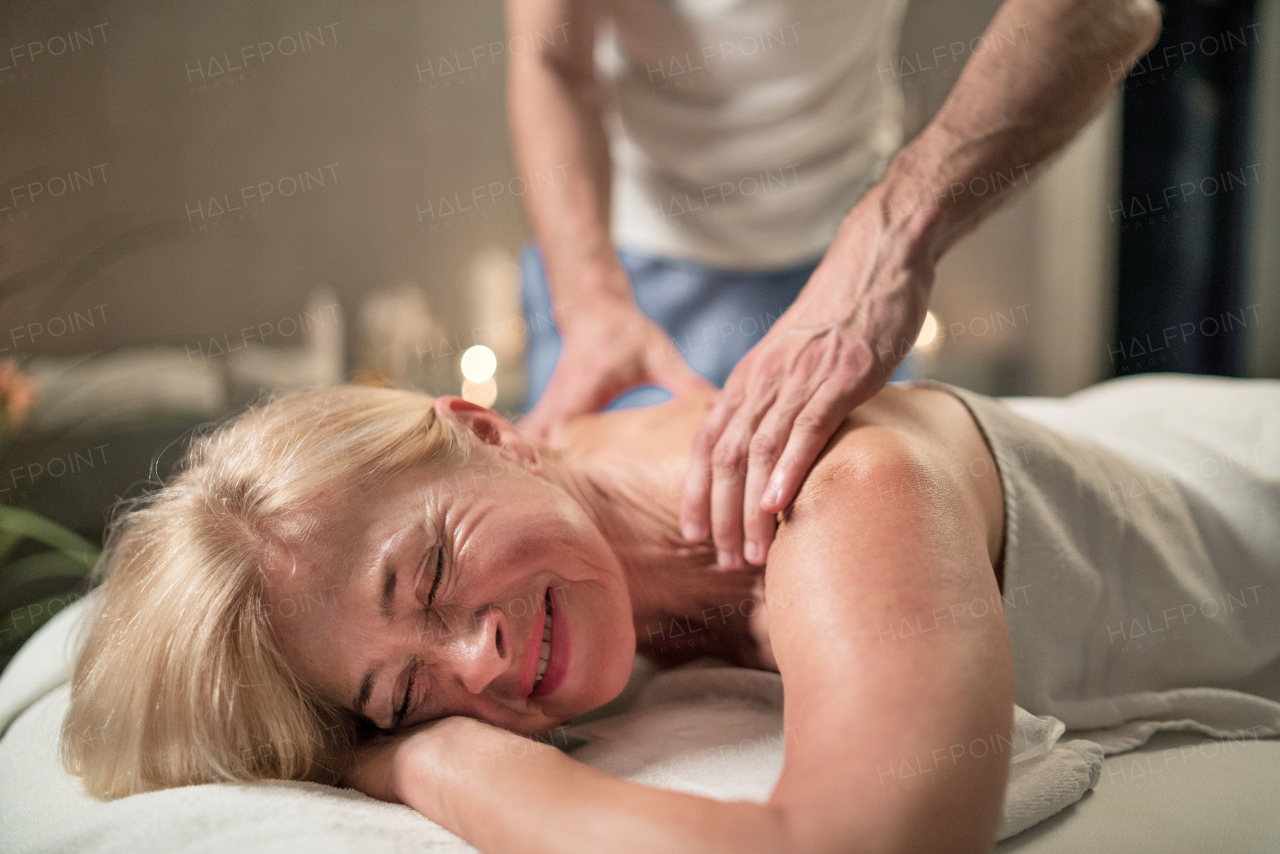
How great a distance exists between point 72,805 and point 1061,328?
4.77 meters

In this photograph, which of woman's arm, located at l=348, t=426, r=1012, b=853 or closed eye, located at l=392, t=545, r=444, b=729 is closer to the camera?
woman's arm, located at l=348, t=426, r=1012, b=853

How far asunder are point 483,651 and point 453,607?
6 cm

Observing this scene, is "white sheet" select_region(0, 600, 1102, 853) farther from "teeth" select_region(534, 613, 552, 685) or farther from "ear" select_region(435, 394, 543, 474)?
"ear" select_region(435, 394, 543, 474)

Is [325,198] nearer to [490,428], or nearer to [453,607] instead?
[490,428]

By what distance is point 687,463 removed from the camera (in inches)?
43.2

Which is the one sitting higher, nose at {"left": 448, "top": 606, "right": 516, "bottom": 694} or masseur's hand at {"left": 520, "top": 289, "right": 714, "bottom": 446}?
masseur's hand at {"left": 520, "top": 289, "right": 714, "bottom": 446}

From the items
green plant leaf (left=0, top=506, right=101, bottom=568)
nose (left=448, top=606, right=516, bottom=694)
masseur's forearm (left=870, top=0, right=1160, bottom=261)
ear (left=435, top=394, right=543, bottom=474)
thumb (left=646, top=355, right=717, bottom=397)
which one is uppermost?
masseur's forearm (left=870, top=0, right=1160, bottom=261)

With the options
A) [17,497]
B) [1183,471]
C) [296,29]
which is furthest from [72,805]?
[296,29]


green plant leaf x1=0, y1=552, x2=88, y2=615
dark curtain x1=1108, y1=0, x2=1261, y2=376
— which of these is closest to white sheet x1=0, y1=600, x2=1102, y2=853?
green plant leaf x1=0, y1=552, x2=88, y2=615

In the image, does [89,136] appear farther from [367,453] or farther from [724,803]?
[724,803]

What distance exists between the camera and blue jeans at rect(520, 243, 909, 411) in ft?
5.85

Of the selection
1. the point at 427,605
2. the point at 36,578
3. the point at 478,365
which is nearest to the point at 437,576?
the point at 427,605

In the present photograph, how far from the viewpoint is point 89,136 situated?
13.5ft

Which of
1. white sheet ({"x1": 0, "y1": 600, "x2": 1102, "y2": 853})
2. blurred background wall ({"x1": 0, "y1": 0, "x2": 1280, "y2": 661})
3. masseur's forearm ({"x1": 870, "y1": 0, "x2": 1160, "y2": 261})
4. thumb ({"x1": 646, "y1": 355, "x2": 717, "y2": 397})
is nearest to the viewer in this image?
white sheet ({"x1": 0, "y1": 600, "x2": 1102, "y2": 853})
